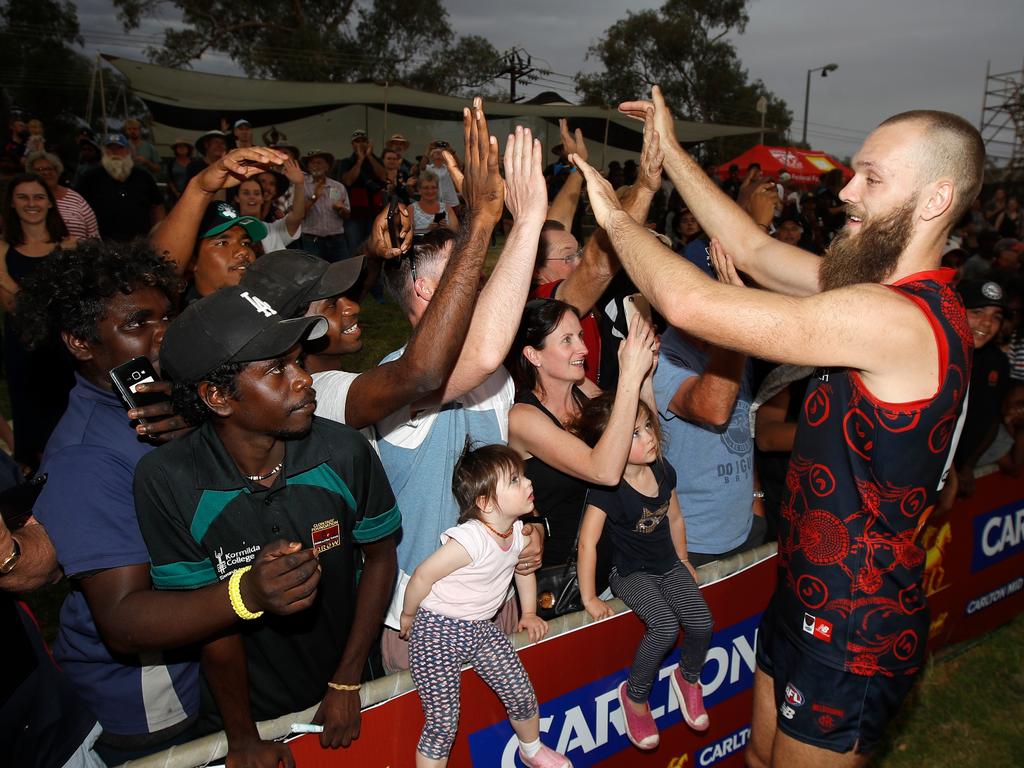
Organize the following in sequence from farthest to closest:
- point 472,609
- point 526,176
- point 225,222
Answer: point 225,222 < point 472,609 < point 526,176

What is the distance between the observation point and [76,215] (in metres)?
6.98

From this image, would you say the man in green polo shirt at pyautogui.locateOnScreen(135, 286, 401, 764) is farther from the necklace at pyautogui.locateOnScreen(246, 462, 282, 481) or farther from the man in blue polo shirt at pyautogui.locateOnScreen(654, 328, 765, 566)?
the man in blue polo shirt at pyautogui.locateOnScreen(654, 328, 765, 566)

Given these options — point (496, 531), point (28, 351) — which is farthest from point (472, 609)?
point (28, 351)

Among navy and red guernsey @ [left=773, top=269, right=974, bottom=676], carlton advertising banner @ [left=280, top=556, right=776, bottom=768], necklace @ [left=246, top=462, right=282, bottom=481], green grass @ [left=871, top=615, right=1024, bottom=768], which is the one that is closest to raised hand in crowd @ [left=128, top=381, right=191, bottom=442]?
necklace @ [left=246, top=462, right=282, bottom=481]

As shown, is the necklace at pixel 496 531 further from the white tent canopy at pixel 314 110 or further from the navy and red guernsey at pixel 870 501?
the white tent canopy at pixel 314 110

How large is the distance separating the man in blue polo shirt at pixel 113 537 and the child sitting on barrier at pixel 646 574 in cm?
154

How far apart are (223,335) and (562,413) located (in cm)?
161

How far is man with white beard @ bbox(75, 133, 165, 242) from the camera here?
819 cm

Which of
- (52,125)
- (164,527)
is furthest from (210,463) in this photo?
(52,125)

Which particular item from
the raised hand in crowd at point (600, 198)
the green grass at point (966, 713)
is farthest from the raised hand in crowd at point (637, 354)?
the green grass at point (966, 713)

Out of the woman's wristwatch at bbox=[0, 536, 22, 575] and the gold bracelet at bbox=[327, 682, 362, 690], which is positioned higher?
the woman's wristwatch at bbox=[0, 536, 22, 575]

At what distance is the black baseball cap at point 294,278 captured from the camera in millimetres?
2252

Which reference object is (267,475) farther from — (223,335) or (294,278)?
(294,278)

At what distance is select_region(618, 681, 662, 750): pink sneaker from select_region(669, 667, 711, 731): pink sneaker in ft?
0.68
